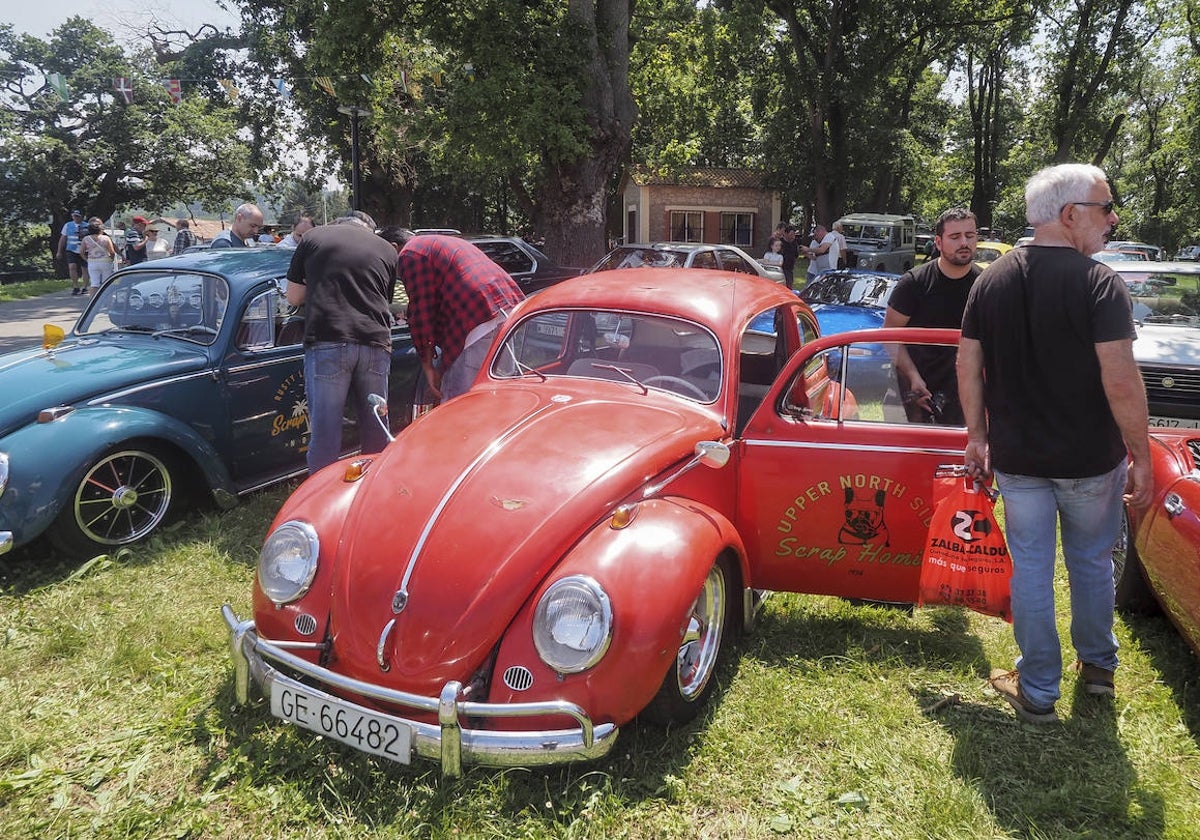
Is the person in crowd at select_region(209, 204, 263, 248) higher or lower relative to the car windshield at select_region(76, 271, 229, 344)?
higher

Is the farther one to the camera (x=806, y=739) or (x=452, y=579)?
(x=806, y=739)

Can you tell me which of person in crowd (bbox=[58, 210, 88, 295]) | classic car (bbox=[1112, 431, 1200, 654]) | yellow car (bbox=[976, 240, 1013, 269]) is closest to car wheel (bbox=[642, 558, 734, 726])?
classic car (bbox=[1112, 431, 1200, 654])

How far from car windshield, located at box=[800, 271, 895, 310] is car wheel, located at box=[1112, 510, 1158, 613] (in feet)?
19.8

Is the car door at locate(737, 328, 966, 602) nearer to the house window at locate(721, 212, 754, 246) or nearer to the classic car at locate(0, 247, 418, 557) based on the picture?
the classic car at locate(0, 247, 418, 557)

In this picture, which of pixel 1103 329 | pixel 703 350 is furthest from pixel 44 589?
pixel 1103 329

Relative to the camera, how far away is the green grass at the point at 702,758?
264 centimetres

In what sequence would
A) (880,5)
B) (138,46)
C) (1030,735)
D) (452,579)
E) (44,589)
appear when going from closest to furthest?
1. (452,579)
2. (1030,735)
3. (44,589)
4. (880,5)
5. (138,46)

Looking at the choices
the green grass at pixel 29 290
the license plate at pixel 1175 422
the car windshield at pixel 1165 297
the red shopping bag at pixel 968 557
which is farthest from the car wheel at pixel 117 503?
the green grass at pixel 29 290

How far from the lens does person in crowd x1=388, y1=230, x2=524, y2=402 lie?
5277mm

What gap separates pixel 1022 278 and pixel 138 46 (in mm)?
39702

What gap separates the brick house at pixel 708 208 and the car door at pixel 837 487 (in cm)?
3015

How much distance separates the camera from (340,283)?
16.0 ft

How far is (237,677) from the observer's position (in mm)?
2865

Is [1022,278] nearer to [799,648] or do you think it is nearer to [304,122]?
[799,648]
